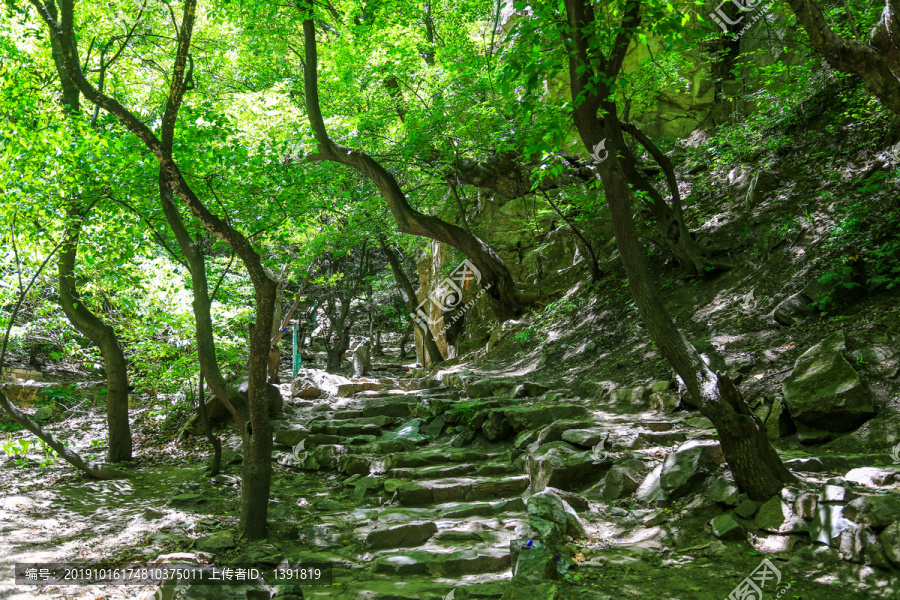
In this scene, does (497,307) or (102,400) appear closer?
(102,400)

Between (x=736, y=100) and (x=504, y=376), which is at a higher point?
(x=736, y=100)

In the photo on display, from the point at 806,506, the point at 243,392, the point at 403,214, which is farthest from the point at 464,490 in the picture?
the point at 403,214

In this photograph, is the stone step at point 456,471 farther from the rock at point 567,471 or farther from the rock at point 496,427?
the rock at point 496,427

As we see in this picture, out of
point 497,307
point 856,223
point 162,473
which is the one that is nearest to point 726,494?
point 856,223

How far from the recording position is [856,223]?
18.6ft

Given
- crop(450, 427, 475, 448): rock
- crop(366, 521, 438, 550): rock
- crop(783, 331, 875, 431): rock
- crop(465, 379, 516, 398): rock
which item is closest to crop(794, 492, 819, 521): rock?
crop(783, 331, 875, 431): rock

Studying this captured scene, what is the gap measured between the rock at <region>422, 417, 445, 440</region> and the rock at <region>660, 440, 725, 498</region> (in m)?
3.83

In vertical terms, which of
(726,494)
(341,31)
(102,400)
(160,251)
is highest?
(341,31)

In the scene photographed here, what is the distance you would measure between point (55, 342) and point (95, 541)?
4.47m

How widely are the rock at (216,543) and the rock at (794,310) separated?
19.4 ft

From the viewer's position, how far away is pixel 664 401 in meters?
5.80

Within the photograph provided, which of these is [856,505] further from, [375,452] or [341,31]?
[341,31]

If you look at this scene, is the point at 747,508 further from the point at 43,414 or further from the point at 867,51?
the point at 43,414

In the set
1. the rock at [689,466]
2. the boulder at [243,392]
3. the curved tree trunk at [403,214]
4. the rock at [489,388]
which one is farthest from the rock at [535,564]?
the boulder at [243,392]
